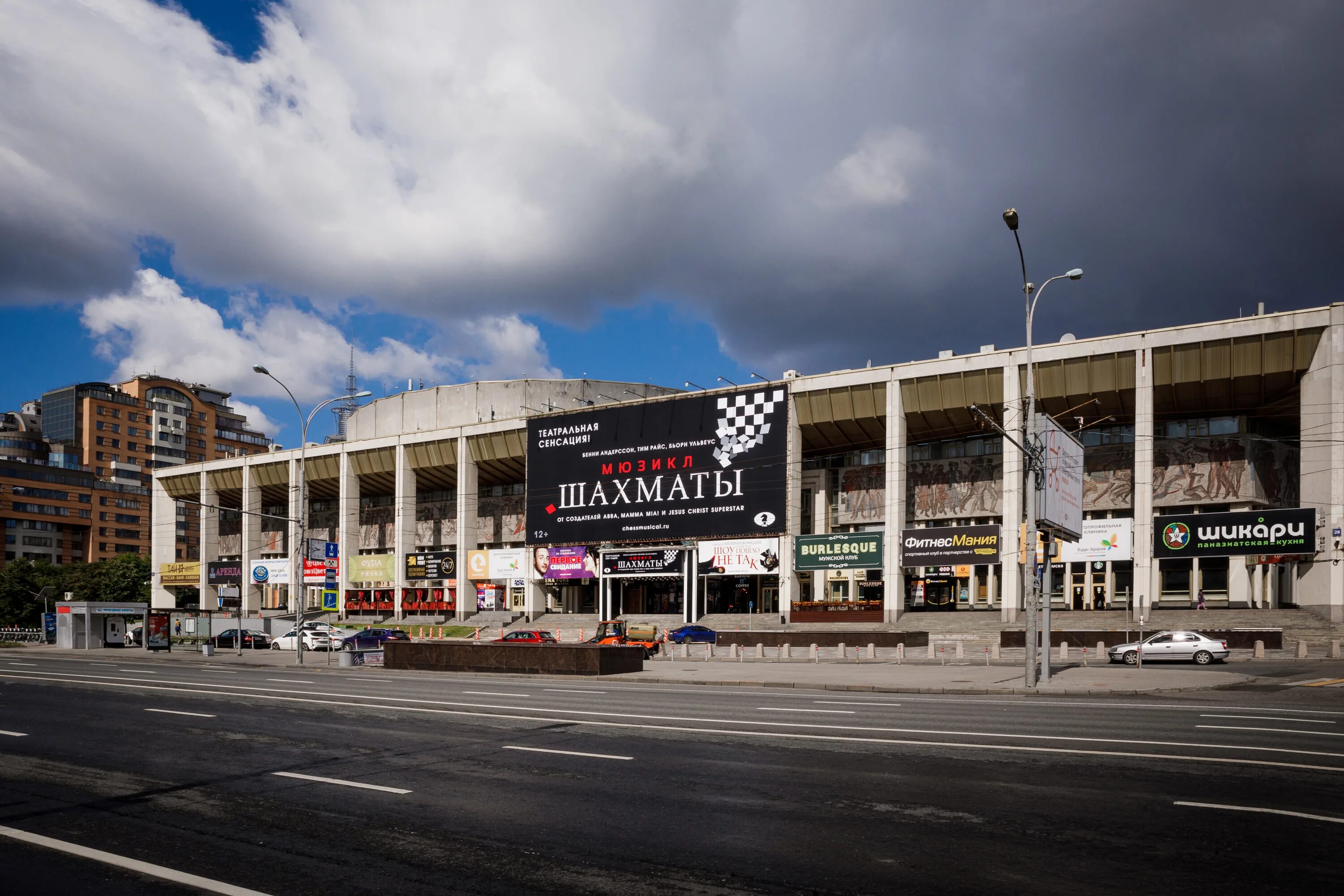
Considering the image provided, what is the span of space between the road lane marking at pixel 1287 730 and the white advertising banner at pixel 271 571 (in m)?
87.6

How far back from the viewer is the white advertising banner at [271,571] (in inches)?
3661

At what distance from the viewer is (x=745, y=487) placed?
65.9 meters

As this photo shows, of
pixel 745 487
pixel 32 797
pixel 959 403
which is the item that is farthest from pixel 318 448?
pixel 32 797

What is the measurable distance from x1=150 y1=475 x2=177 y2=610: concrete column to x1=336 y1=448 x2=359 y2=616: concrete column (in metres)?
28.2

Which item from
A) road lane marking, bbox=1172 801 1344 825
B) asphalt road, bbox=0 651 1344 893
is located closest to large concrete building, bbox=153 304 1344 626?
asphalt road, bbox=0 651 1344 893

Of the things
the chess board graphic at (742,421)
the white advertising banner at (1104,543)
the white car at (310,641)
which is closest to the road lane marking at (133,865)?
the white car at (310,641)

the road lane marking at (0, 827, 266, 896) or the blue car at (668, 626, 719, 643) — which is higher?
the road lane marking at (0, 827, 266, 896)

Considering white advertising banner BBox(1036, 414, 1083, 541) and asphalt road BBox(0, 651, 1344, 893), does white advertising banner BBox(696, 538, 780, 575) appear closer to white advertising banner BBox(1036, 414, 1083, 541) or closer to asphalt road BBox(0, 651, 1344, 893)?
white advertising banner BBox(1036, 414, 1083, 541)

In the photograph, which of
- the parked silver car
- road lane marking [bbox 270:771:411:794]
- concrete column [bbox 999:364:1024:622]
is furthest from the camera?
concrete column [bbox 999:364:1024:622]

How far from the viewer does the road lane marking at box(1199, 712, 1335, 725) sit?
58.4 feet

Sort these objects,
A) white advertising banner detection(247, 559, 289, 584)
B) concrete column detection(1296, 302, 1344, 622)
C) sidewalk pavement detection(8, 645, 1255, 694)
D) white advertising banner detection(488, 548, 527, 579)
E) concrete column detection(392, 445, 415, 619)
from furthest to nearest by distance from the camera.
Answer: white advertising banner detection(247, 559, 289, 584) < concrete column detection(392, 445, 415, 619) < white advertising banner detection(488, 548, 527, 579) < concrete column detection(1296, 302, 1344, 622) < sidewalk pavement detection(8, 645, 1255, 694)

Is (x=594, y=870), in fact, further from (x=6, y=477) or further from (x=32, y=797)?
(x=6, y=477)

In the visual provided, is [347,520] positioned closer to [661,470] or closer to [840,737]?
[661,470]

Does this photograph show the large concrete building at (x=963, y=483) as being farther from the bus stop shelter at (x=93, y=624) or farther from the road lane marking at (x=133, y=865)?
the road lane marking at (x=133, y=865)
